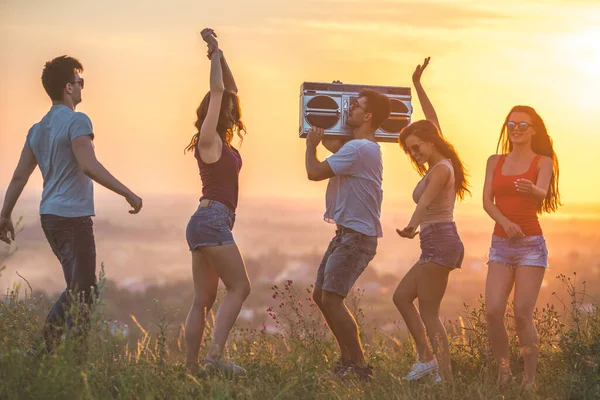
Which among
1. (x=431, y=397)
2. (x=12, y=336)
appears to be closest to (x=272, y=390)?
(x=431, y=397)

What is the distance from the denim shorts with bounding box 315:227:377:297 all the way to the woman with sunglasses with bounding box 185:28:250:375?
2.13ft

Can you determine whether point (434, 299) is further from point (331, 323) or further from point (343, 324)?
point (331, 323)

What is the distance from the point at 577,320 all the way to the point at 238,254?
9.87ft

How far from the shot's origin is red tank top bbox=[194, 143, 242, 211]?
709cm

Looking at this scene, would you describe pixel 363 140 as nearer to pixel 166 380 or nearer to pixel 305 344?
pixel 305 344

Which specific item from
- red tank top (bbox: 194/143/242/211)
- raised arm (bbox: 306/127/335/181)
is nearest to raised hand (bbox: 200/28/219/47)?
red tank top (bbox: 194/143/242/211)

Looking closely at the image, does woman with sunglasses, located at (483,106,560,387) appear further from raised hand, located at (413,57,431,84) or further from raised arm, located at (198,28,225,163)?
raised arm, located at (198,28,225,163)

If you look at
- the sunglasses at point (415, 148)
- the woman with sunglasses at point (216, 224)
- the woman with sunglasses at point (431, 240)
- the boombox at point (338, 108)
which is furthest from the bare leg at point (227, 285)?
the sunglasses at point (415, 148)

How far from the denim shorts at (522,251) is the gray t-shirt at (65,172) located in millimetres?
3139

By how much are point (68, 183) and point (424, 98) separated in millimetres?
3237

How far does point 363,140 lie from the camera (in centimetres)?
755

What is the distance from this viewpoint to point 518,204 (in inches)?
292

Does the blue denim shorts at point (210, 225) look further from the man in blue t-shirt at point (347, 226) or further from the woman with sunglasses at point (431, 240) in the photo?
the woman with sunglasses at point (431, 240)

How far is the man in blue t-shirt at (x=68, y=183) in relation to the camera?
273 inches
